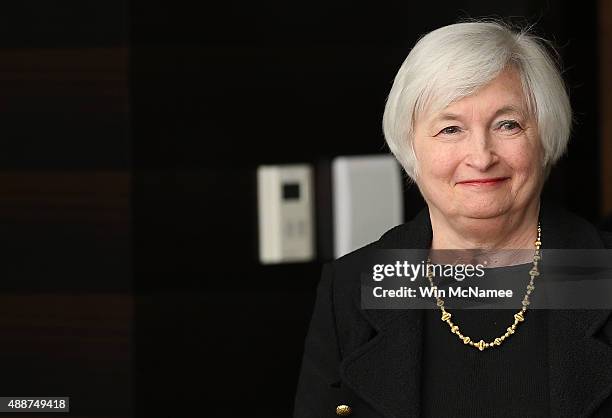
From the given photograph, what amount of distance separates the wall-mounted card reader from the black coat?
61 cm

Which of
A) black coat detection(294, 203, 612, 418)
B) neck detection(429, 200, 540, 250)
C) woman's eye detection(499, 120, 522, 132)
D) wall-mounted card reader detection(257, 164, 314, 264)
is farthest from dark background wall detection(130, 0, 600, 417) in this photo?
woman's eye detection(499, 120, 522, 132)

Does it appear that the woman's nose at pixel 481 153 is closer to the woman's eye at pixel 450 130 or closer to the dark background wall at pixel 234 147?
the woman's eye at pixel 450 130

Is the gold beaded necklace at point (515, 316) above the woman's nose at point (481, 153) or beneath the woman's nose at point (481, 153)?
beneath

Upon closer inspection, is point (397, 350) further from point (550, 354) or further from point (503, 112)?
point (503, 112)

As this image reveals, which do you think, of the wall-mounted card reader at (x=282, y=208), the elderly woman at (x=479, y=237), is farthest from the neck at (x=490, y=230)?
the wall-mounted card reader at (x=282, y=208)

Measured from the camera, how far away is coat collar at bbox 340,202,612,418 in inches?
59.0

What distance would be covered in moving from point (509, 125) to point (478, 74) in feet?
0.30

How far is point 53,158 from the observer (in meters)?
2.23

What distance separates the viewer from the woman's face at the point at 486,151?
1493 mm

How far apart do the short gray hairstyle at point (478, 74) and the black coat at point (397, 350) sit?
179mm

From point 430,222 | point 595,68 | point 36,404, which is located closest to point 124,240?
point 36,404

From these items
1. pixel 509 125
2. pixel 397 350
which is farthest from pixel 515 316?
pixel 509 125

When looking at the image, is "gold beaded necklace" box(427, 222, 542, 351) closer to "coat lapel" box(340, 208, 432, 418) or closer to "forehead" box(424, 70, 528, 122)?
"coat lapel" box(340, 208, 432, 418)

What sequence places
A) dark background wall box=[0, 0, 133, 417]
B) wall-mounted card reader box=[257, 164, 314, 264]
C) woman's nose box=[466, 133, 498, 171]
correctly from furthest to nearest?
1. wall-mounted card reader box=[257, 164, 314, 264]
2. dark background wall box=[0, 0, 133, 417]
3. woman's nose box=[466, 133, 498, 171]
